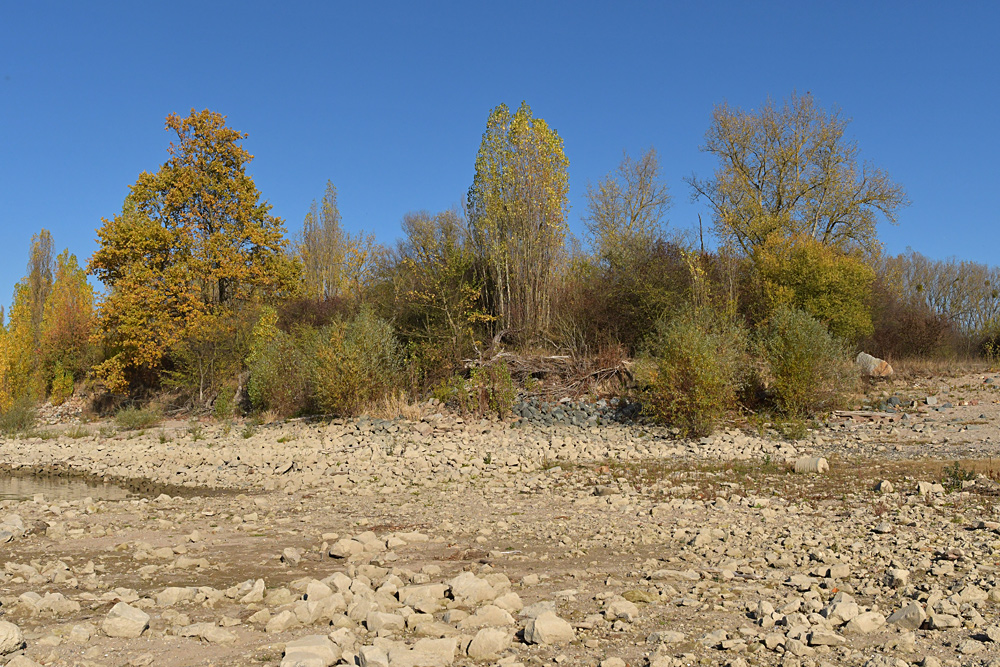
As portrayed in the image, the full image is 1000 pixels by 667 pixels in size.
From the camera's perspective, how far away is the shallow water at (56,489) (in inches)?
470

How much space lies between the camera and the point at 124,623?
4949 mm

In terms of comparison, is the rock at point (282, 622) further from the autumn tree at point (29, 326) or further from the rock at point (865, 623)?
the autumn tree at point (29, 326)

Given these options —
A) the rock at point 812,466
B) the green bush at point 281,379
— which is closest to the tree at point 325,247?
the green bush at point 281,379

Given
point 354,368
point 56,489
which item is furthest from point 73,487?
point 354,368

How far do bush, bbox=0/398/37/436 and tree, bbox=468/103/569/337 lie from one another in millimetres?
14671

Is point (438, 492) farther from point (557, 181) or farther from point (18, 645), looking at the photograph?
point (557, 181)

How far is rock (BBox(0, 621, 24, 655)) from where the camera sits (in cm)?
451

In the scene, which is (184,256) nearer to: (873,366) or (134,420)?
(134,420)

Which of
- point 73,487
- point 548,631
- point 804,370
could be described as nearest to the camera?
point 548,631

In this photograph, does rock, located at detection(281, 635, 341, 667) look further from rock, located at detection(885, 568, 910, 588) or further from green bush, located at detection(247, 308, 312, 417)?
green bush, located at detection(247, 308, 312, 417)

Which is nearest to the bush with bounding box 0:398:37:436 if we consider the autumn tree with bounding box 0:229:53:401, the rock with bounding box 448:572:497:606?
the autumn tree with bounding box 0:229:53:401

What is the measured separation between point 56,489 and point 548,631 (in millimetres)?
11771

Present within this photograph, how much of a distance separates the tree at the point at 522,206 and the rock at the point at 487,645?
→ 58.3ft

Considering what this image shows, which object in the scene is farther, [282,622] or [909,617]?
[282,622]
